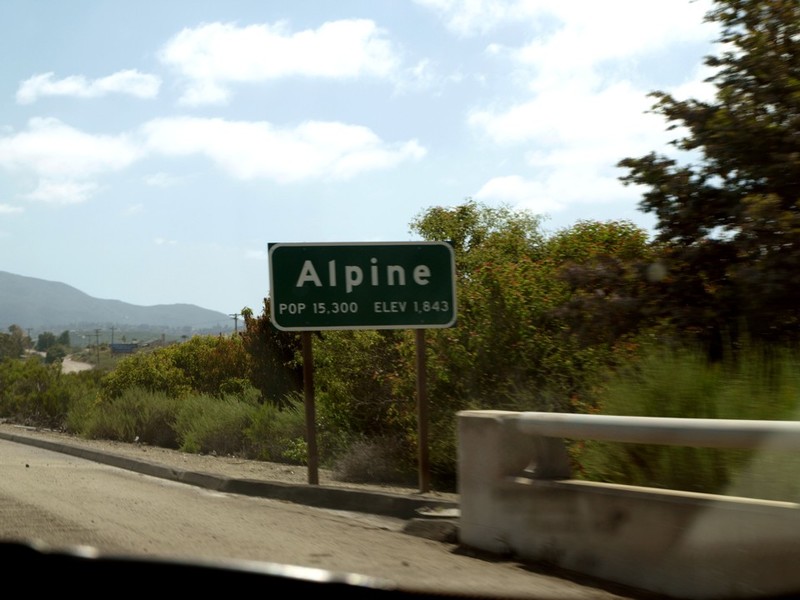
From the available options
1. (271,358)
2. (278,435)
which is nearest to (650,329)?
(278,435)

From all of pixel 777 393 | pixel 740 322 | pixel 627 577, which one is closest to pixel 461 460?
pixel 627 577

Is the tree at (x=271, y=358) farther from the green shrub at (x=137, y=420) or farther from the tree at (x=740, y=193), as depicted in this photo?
the tree at (x=740, y=193)

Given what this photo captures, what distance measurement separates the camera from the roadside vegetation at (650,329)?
8.28 metres

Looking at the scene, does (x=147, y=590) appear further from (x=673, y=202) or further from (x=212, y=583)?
(x=673, y=202)

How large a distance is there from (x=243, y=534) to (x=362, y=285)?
3.77 meters

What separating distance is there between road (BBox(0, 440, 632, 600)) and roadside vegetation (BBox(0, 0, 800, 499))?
1563mm

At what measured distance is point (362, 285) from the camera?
39.0 feet

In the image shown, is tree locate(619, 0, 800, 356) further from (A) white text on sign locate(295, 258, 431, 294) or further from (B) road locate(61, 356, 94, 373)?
(B) road locate(61, 356, 94, 373)

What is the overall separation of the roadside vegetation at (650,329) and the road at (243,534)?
156 cm

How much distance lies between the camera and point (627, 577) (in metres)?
6.62

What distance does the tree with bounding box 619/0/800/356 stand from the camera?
1002 centimetres

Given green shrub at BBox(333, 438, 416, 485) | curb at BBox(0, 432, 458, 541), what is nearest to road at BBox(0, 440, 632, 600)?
curb at BBox(0, 432, 458, 541)

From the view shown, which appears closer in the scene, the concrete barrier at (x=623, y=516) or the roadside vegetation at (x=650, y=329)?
the concrete barrier at (x=623, y=516)

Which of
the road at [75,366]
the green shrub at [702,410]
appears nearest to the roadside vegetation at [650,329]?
the green shrub at [702,410]
